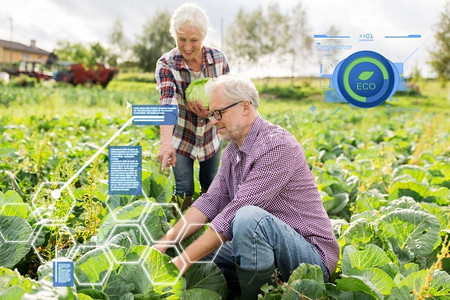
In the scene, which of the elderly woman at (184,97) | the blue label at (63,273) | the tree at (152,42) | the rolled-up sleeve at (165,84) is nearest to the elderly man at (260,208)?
the blue label at (63,273)

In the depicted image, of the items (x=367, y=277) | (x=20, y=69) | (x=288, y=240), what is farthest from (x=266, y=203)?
(x=20, y=69)

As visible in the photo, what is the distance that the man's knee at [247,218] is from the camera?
1801 millimetres

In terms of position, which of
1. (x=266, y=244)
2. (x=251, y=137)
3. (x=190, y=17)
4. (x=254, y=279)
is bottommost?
(x=254, y=279)

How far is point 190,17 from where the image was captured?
2.40 meters

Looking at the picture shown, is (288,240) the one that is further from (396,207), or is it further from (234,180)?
(396,207)

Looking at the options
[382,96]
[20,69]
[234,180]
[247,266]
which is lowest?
[247,266]

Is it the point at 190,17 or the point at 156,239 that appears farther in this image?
the point at 190,17

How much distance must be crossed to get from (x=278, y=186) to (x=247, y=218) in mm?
216

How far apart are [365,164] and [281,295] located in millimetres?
2911

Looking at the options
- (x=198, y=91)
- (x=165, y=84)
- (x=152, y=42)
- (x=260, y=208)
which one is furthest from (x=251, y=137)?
(x=152, y=42)

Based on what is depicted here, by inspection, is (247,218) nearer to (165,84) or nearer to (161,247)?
(161,247)

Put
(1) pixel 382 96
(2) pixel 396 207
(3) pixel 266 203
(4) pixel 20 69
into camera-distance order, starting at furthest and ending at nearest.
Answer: (4) pixel 20 69 < (2) pixel 396 207 < (1) pixel 382 96 < (3) pixel 266 203

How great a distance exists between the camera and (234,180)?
7.06ft

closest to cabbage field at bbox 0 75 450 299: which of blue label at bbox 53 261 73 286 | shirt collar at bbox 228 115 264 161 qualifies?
blue label at bbox 53 261 73 286
